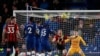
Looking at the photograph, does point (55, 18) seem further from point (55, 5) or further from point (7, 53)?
point (55, 5)

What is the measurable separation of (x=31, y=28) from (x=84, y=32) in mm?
1665

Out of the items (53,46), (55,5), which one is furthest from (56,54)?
(55,5)

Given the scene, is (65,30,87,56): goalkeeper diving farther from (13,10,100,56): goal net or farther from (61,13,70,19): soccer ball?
(61,13,70,19): soccer ball

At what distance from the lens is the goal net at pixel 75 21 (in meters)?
17.3

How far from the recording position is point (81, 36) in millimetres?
17781

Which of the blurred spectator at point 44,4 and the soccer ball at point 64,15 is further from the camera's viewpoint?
the blurred spectator at point 44,4

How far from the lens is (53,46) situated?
58.3 ft

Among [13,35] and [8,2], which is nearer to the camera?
[13,35]

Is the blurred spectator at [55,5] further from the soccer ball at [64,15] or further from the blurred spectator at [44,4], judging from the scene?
the soccer ball at [64,15]

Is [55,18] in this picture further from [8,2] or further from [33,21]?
[8,2]

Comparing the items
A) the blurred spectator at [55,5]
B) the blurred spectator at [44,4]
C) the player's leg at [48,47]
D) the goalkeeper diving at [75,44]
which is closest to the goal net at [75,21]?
the goalkeeper diving at [75,44]

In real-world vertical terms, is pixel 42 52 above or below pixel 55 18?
below

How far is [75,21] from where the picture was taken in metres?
17.5

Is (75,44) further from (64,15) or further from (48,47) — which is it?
(64,15)
